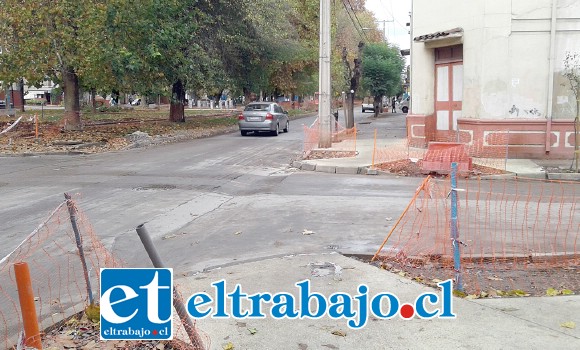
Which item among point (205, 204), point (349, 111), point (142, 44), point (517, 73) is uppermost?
point (142, 44)

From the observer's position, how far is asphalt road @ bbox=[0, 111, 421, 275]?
782cm

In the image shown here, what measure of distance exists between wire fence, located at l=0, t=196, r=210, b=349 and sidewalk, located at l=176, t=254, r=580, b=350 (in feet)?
1.39

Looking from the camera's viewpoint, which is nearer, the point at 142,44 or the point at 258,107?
the point at 142,44

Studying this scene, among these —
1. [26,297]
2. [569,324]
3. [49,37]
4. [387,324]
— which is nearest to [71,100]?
[49,37]

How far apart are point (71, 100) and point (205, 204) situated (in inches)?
681

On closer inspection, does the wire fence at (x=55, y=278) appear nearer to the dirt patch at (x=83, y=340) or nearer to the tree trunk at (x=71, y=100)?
the dirt patch at (x=83, y=340)

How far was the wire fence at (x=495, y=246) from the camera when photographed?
21.0 feet

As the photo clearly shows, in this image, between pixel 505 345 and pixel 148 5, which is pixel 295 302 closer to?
pixel 505 345

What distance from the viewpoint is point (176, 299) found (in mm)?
4020

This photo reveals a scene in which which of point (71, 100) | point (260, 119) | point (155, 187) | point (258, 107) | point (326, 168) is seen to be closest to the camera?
point (155, 187)

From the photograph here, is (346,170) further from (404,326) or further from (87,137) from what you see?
(87,137)

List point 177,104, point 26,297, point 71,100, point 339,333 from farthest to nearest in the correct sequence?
point 177,104
point 71,100
point 339,333
point 26,297

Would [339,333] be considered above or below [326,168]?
below

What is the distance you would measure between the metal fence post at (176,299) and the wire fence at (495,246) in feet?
9.48
